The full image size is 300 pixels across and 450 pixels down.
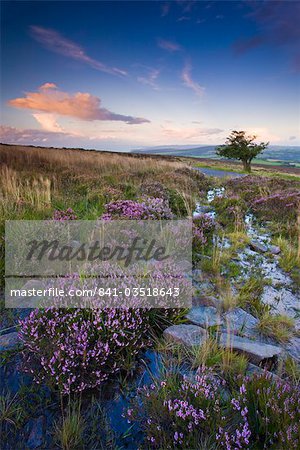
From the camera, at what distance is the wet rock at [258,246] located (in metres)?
6.27

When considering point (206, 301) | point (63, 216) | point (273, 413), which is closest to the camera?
point (273, 413)

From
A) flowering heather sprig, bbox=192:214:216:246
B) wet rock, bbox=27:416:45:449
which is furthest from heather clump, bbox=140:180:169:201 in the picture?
wet rock, bbox=27:416:45:449

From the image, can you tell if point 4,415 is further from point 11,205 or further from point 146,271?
point 11,205

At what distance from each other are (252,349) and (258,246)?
3846mm

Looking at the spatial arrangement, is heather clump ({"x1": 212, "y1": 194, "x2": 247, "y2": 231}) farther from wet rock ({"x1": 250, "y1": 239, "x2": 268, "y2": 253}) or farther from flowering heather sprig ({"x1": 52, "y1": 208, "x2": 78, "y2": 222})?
flowering heather sprig ({"x1": 52, "y1": 208, "x2": 78, "y2": 222})

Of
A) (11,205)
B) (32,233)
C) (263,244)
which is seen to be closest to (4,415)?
(32,233)

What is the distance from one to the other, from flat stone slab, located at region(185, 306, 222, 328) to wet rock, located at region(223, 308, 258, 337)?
0.14 m

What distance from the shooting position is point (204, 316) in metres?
3.61

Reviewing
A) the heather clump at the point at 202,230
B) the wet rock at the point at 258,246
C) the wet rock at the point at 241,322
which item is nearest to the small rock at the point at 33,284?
the wet rock at the point at 241,322

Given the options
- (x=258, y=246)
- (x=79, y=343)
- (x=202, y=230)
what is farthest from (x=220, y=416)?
(x=258, y=246)

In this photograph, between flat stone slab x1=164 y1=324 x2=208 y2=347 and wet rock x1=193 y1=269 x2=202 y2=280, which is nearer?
flat stone slab x1=164 y1=324 x2=208 y2=347

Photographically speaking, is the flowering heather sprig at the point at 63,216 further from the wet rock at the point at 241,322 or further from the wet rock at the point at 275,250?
the wet rock at the point at 275,250

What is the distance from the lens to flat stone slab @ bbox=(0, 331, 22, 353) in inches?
117

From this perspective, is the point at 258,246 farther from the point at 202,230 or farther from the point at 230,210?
the point at 230,210
